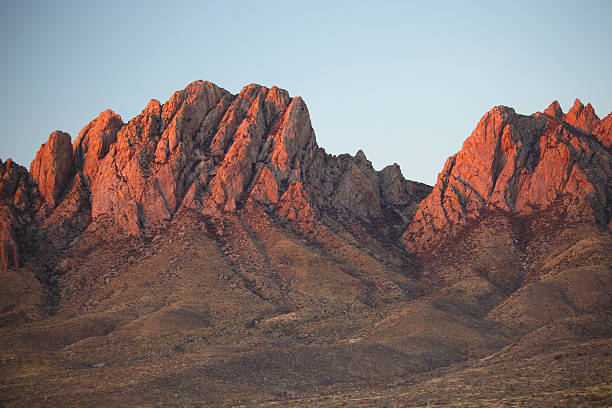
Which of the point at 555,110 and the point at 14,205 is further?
the point at 555,110

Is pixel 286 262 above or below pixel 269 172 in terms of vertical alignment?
below

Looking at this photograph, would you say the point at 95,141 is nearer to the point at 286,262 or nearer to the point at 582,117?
the point at 286,262

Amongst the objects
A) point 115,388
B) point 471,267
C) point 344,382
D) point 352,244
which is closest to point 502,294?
point 471,267

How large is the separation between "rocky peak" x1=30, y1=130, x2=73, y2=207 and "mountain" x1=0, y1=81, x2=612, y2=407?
18.3 inches

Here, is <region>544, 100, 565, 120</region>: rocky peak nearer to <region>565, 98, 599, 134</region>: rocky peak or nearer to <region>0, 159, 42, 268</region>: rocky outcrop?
<region>565, 98, 599, 134</region>: rocky peak

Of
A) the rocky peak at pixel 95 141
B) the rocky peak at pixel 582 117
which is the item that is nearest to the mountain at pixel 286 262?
the rocky peak at pixel 95 141

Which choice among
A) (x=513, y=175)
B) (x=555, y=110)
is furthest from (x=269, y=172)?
(x=555, y=110)

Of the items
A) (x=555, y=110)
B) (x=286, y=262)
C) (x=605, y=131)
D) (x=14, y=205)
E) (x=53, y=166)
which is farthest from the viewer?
(x=555, y=110)

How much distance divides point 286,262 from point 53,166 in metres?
56.1

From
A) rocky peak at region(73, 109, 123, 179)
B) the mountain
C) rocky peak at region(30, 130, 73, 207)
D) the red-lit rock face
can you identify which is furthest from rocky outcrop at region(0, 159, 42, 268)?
rocky peak at region(73, 109, 123, 179)

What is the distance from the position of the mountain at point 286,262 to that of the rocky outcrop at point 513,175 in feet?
1.44

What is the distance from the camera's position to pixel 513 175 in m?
139

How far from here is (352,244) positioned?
134 m

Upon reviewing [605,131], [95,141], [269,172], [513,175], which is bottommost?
[513,175]
